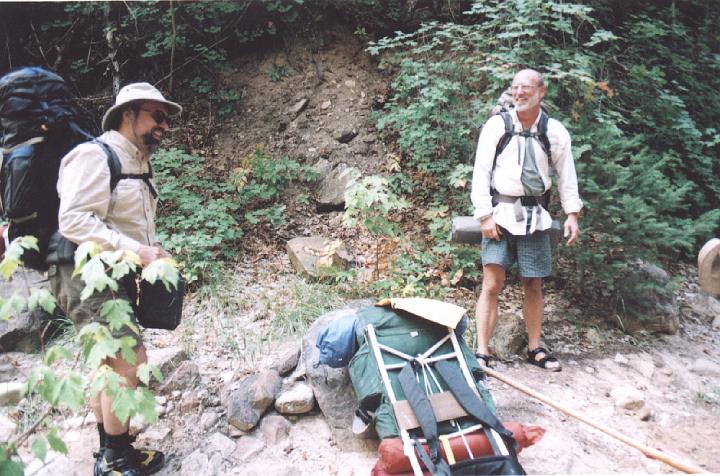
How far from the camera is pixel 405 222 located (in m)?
6.43

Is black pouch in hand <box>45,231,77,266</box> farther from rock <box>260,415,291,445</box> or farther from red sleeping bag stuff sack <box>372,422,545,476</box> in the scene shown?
red sleeping bag stuff sack <box>372,422,545,476</box>

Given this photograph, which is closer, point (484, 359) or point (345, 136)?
point (484, 359)

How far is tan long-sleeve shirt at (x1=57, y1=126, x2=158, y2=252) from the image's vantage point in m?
2.41

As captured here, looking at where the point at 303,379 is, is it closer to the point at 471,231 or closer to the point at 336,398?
the point at 336,398

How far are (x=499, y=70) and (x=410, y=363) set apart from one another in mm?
3368

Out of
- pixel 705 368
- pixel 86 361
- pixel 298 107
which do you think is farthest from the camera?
pixel 298 107

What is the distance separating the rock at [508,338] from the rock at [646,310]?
138 cm

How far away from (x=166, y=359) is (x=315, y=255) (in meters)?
2.20

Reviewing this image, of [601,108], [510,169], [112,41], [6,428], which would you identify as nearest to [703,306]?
[601,108]

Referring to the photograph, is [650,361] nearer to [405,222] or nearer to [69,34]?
[405,222]

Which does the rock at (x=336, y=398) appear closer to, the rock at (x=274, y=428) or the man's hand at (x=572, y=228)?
the rock at (x=274, y=428)

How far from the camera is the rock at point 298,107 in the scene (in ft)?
26.0

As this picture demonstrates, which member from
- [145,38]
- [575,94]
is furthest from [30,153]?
[145,38]

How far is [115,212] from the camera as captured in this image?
2.65 m
